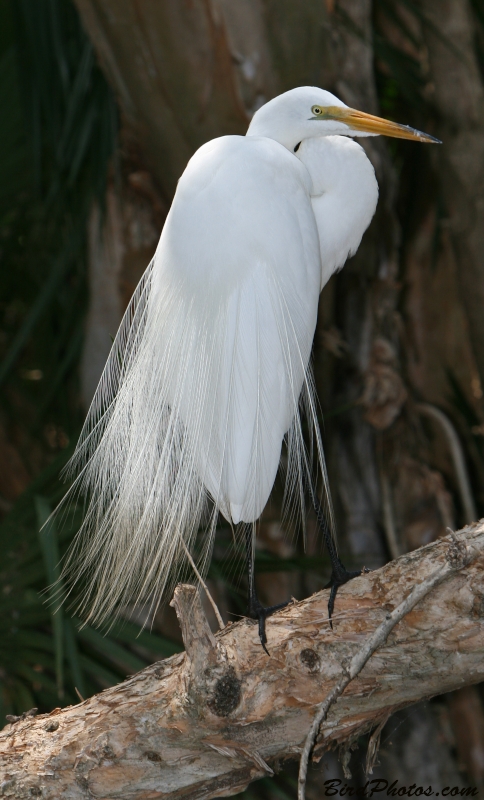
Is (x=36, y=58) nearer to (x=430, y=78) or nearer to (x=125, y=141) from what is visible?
(x=125, y=141)

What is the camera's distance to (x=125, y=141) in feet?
7.02

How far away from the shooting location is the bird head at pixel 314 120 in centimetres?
134

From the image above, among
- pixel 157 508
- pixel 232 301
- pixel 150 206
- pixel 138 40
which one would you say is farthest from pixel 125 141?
pixel 157 508

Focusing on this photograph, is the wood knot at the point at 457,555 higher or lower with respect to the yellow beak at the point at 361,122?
lower

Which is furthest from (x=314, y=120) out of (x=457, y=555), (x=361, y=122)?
(x=457, y=555)

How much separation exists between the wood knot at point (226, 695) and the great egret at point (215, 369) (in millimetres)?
230

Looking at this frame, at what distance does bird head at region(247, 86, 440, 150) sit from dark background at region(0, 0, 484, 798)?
42 cm

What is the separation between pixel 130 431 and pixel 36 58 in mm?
1257

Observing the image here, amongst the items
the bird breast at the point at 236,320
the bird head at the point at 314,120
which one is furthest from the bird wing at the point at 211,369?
the bird head at the point at 314,120

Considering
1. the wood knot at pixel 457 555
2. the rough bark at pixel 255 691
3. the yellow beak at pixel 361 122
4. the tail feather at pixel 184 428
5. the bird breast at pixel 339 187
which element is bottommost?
the rough bark at pixel 255 691

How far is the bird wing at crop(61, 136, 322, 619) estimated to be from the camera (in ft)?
3.93

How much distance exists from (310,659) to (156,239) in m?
1.47

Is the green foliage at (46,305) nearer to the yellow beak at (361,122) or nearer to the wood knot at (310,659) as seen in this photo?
the wood knot at (310,659)

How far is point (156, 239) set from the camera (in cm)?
216
